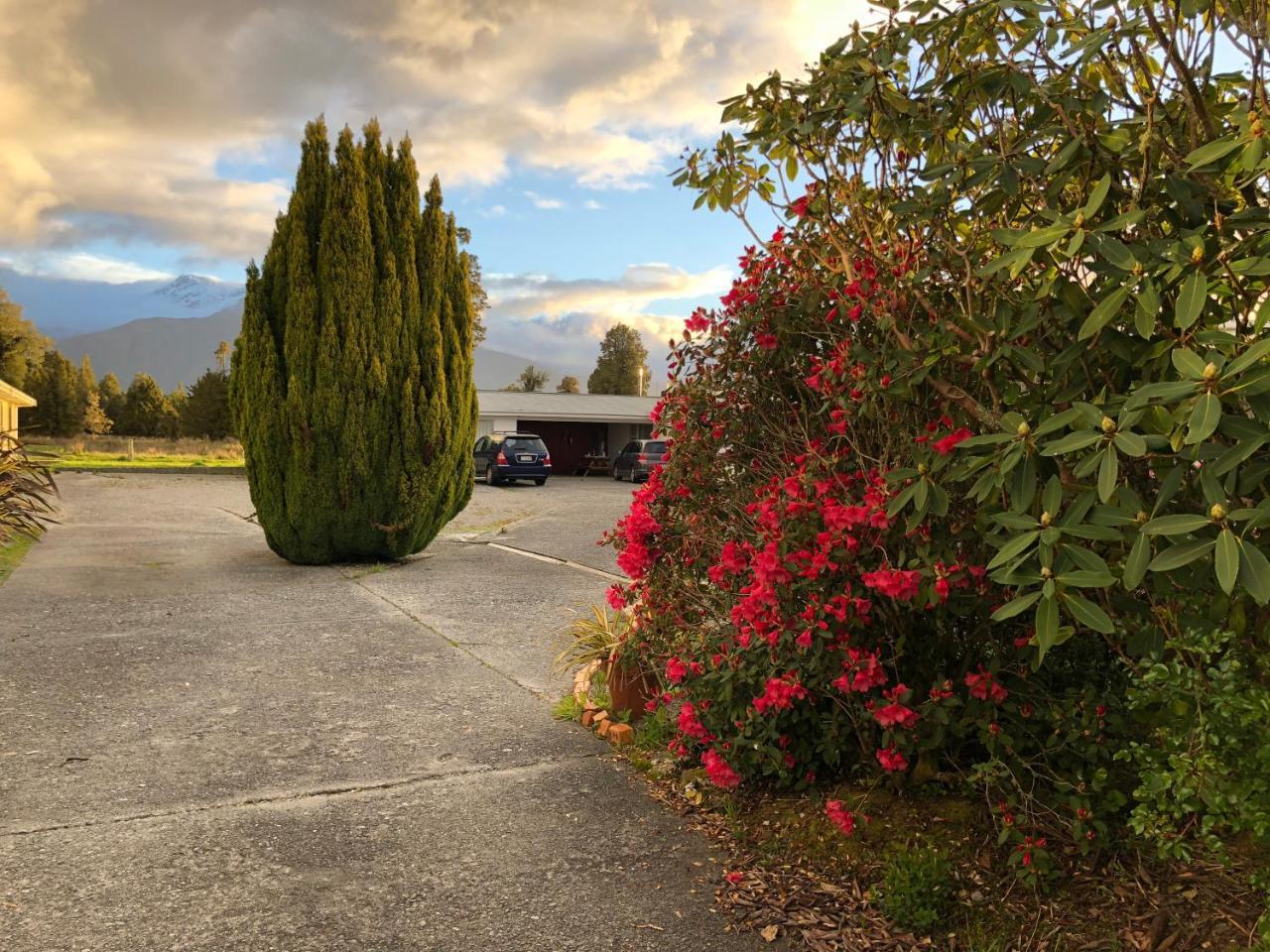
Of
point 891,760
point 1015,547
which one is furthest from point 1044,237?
point 891,760

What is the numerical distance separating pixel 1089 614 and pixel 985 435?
0.54 m

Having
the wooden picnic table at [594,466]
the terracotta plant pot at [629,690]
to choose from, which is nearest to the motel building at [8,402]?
the terracotta plant pot at [629,690]

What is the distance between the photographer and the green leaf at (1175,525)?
161cm

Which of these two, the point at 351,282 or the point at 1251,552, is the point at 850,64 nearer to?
the point at 1251,552

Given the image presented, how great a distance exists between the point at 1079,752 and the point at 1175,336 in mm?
1548

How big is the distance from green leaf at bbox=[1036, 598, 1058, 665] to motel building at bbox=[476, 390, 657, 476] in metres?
33.6

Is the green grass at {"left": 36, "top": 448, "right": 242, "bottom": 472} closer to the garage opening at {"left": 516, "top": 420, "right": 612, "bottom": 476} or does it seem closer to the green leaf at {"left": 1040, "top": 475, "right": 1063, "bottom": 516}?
the garage opening at {"left": 516, "top": 420, "right": 612, "bottom": 476}

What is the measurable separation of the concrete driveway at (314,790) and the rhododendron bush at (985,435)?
2.23ft

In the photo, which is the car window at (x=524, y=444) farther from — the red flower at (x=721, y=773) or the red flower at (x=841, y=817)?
the red flower at (x=841, y=817)

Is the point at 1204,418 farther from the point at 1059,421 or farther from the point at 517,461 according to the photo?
the point at 517,461

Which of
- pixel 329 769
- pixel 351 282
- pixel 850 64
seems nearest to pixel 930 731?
pixel 850 64

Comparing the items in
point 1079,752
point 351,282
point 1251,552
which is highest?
point 351,282

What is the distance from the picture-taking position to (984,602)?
3.04 m

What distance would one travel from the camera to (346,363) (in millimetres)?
9781
